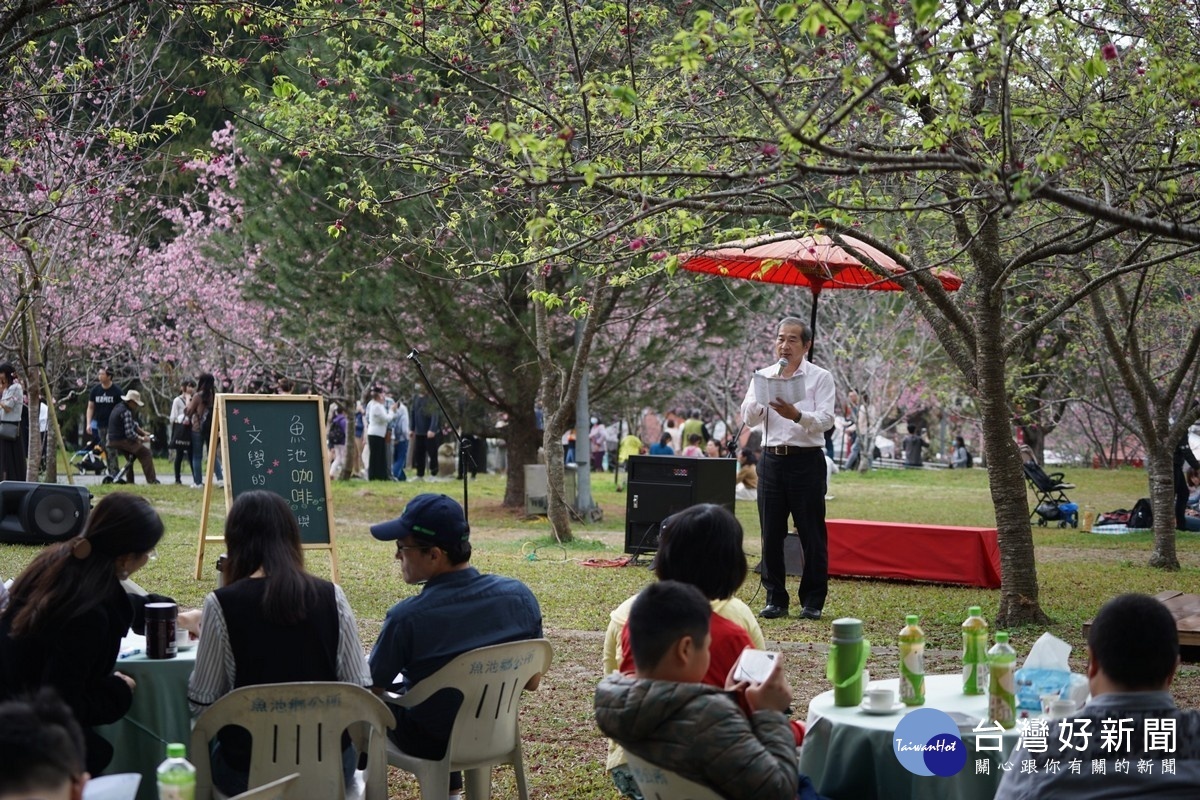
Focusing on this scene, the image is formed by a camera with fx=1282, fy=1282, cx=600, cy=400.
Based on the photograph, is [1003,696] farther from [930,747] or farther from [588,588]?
[588,588]

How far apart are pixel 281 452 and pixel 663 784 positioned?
7.41 meters

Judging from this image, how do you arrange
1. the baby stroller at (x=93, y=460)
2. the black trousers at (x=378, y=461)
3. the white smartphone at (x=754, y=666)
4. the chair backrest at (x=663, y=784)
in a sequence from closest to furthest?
the chair backrest at (x=663, y=784)
the white smartphone at (x=754, y=666)
the baby stroller at (x=93, y=460)
the black trousers at (x=378, y=461)

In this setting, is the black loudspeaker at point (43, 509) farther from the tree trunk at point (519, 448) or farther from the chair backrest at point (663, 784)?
the chair backrest at point (663, 784)

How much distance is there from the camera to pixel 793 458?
8438mm

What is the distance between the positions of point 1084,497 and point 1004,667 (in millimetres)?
21574

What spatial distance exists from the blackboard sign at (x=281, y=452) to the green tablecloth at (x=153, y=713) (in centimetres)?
546

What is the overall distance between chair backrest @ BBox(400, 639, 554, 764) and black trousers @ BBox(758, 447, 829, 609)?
14.5 ft

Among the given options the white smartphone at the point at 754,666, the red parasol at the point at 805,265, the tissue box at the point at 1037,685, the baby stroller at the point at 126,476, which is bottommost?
the tissue box at the point at 1037,685

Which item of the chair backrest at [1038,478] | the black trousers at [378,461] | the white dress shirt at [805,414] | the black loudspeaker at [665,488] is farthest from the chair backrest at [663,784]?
the black trousers at [378,461]

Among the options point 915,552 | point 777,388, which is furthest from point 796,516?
point 915,552

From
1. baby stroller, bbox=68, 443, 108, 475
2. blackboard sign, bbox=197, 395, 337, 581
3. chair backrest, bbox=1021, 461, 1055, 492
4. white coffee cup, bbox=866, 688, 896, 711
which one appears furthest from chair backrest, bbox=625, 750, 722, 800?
baby stroller, bbox=68, 443, 108, 475

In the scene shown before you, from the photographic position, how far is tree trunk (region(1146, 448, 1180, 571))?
12.0 m

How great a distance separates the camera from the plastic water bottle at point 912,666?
3.63 meters

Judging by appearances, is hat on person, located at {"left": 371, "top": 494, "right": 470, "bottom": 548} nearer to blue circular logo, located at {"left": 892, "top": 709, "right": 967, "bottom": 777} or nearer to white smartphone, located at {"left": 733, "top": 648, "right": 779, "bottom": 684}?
white smartphone, located at {"left": 733, "top": 648, "right": 779, "bottom": 684}
